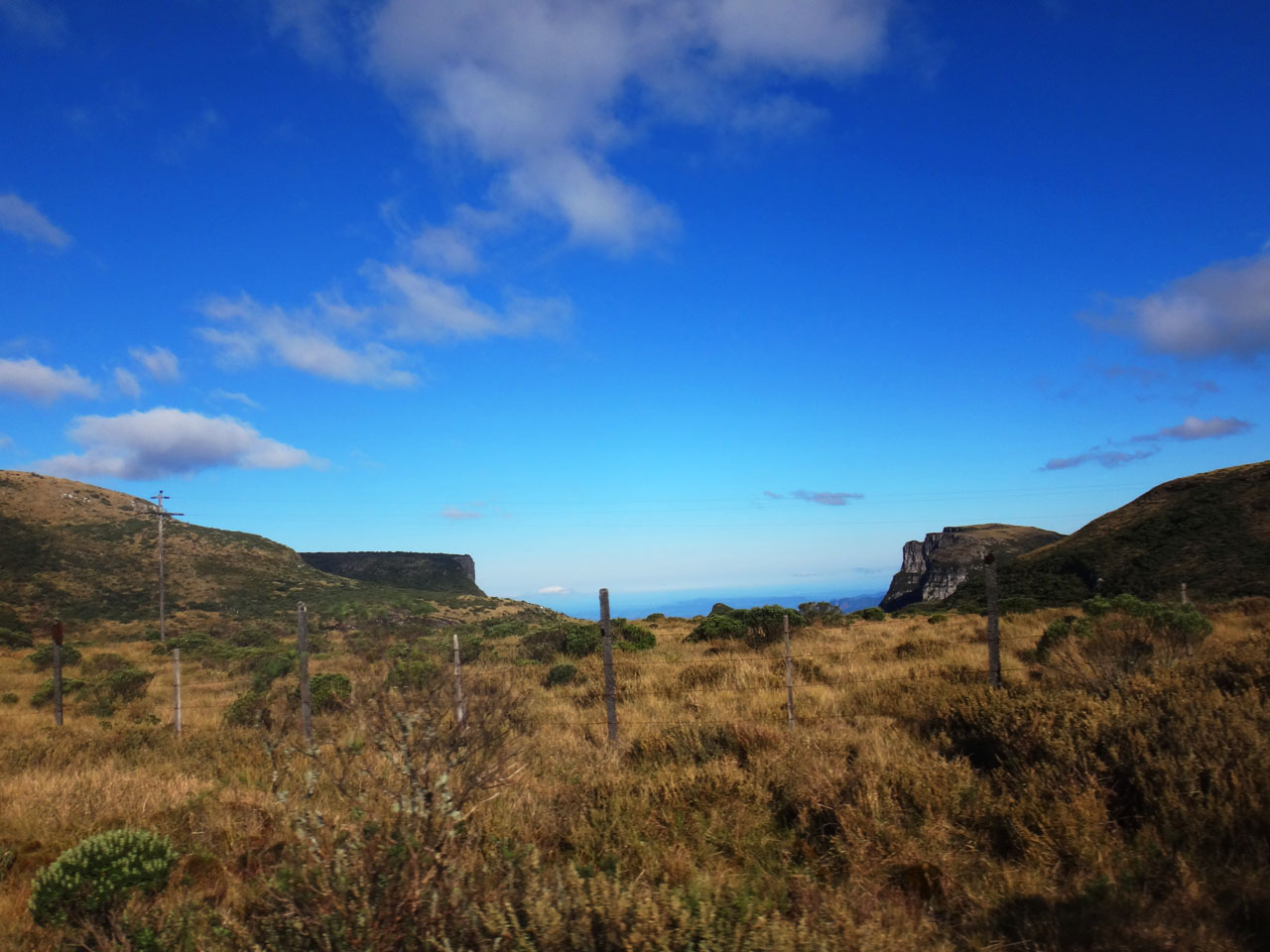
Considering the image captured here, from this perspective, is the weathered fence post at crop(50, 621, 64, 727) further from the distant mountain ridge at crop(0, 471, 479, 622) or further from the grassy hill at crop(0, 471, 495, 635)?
the distant mountain ridge at crop(0, 471, 479, 622)

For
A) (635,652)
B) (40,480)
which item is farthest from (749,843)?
(40,480)

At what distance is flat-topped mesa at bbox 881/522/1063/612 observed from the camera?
92.2 meters

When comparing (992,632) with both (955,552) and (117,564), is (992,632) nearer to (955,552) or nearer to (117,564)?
(117,564)

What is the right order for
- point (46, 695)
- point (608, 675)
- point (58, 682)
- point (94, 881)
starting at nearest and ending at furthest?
point (94, 881), point (608, 675), point (58, 682), point (46, 695)

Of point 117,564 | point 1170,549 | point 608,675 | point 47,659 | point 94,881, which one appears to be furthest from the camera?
point 117,564

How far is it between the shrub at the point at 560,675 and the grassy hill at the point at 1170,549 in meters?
28.8

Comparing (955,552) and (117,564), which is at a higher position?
(117,564)

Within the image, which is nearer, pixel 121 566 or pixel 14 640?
pixel 14 640

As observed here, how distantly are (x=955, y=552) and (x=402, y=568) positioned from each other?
276 ft

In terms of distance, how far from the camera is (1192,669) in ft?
24.1

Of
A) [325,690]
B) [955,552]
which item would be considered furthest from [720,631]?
[955,552]

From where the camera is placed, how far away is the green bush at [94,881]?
14.2ft

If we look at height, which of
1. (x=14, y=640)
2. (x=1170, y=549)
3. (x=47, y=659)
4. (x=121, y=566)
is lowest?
(x=47, y=659)

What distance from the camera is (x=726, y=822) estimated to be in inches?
223
